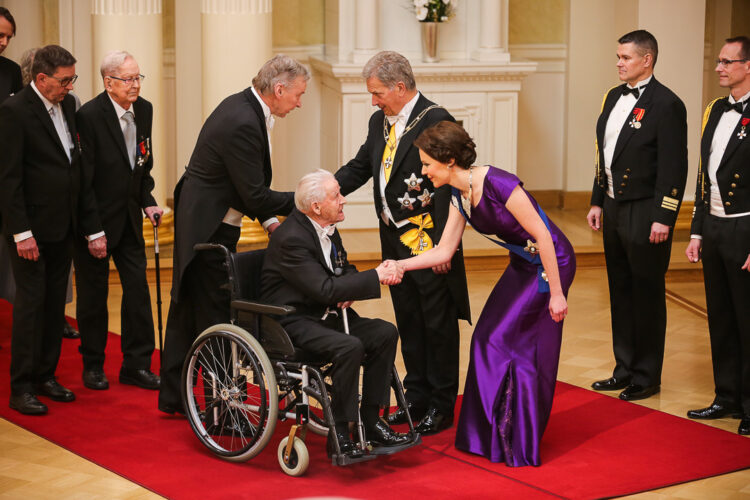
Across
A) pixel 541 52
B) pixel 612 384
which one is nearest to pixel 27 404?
pixel 612 384

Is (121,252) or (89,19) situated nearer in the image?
(121,252)

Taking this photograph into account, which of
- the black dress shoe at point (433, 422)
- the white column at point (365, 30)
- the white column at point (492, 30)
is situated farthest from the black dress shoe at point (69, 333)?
the white column at point (492, 30)

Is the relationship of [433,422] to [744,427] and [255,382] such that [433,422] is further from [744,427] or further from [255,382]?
[744,427]

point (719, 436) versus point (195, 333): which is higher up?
point (195, 333)

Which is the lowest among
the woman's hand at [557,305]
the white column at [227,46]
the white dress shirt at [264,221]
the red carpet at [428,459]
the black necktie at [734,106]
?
the red carpet at [428,459]

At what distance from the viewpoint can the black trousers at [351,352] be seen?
4293mm

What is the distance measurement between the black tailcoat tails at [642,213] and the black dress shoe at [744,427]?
0.58 meters

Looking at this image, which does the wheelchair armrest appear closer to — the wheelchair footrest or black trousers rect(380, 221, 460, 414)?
the wheelchair footrest

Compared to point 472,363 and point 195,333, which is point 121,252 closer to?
point 195,333

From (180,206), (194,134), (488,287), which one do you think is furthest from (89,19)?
(180,206)

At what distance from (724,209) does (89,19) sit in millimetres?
5676

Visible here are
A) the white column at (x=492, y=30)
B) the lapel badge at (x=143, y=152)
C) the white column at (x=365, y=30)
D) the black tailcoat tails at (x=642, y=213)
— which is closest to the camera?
the black tailcoat tails at (x=642, y=213)

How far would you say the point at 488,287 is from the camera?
7.72 metres

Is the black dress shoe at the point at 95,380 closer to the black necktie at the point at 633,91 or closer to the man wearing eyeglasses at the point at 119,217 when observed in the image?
the man wearing eyeglasses at the point at 119,217
